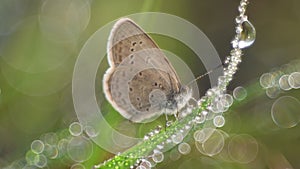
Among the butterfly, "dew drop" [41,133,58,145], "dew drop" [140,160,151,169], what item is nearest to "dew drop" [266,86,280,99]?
the butterfly

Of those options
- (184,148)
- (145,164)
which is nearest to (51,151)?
(145,164)

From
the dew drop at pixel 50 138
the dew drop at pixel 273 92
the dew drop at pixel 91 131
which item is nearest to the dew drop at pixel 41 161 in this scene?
the dew drop at pixel 50 138

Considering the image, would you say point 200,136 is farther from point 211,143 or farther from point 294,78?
point 294,78

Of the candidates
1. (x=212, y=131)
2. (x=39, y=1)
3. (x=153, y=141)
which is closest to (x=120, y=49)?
(x=212, y=131)

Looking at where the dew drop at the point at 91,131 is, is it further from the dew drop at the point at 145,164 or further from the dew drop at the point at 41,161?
the dew drop at the point at 145,164

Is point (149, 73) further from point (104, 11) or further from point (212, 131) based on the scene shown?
point (104, 11)

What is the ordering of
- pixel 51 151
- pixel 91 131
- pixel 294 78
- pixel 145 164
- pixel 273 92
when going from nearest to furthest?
pixel 145 164 → pixel 51 151 → pixel 91 131 → pixel 294 78 → pixel 273 92
